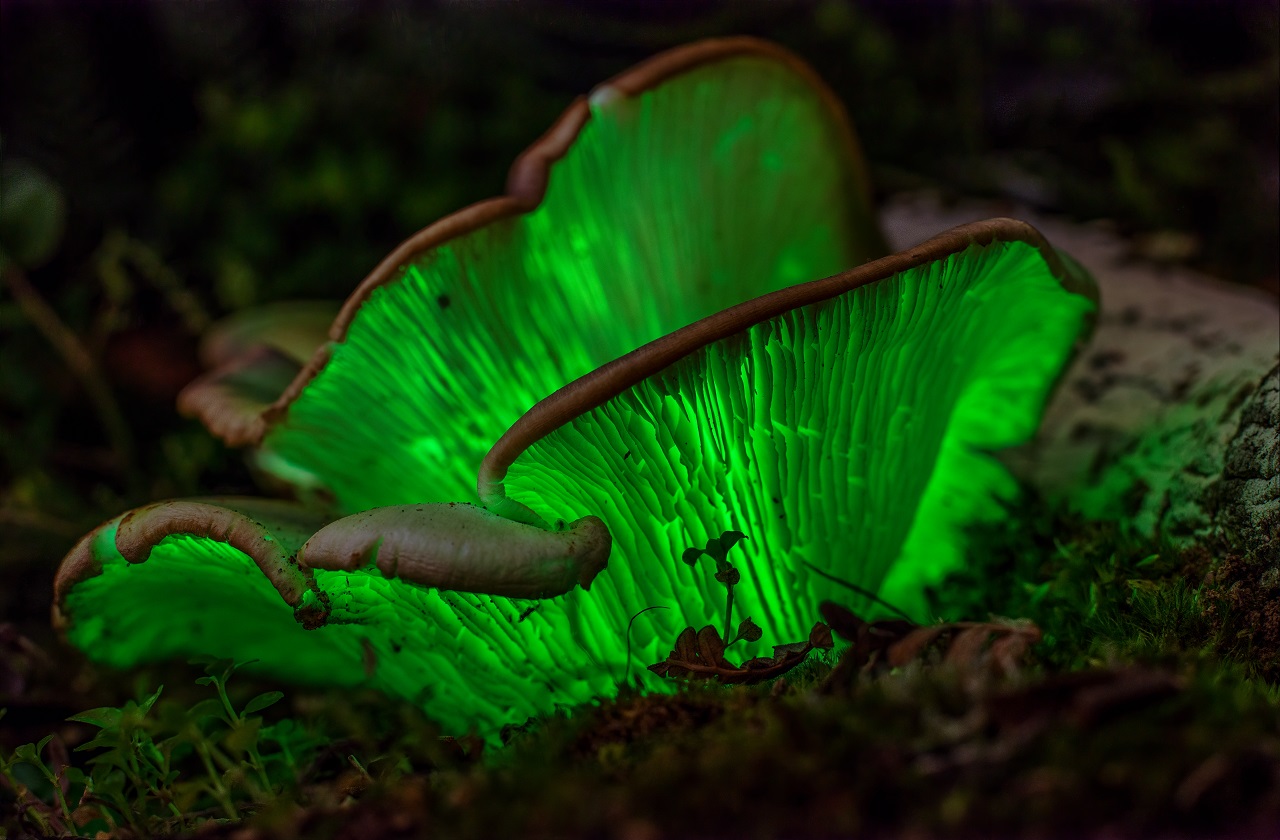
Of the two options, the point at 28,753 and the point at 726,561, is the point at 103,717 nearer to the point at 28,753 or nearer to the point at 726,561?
the point at 28,753

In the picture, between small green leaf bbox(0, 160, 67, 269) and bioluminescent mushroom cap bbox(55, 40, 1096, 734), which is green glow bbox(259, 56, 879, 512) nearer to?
bioluminescent mushroom cap bbox(55, 40, 1096, 734)

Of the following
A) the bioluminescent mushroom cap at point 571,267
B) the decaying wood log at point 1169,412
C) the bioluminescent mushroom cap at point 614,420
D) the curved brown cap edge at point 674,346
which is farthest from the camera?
the bioluminescent mushroom cap at point 571,267

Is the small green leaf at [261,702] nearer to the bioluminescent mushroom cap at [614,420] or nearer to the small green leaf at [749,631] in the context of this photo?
the bioluminescent mushroom cap at [614,420]

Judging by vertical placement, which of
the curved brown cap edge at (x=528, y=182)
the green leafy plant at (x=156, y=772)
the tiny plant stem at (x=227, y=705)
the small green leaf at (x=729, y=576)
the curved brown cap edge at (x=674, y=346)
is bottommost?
the green leafy plant at (x=156, y=772)

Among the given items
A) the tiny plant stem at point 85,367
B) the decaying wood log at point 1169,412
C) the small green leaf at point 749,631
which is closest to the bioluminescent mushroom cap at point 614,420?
the small green leaf at point 749,631

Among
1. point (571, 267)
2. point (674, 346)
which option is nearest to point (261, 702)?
point (674, 346)

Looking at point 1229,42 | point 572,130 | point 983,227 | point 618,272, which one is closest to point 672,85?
point 572,130

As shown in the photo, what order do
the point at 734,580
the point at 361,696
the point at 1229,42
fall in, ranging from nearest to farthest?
the point at 734,580
the point at 361,696
the point at 1229,42

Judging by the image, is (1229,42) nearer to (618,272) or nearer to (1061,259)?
(1061,259)
